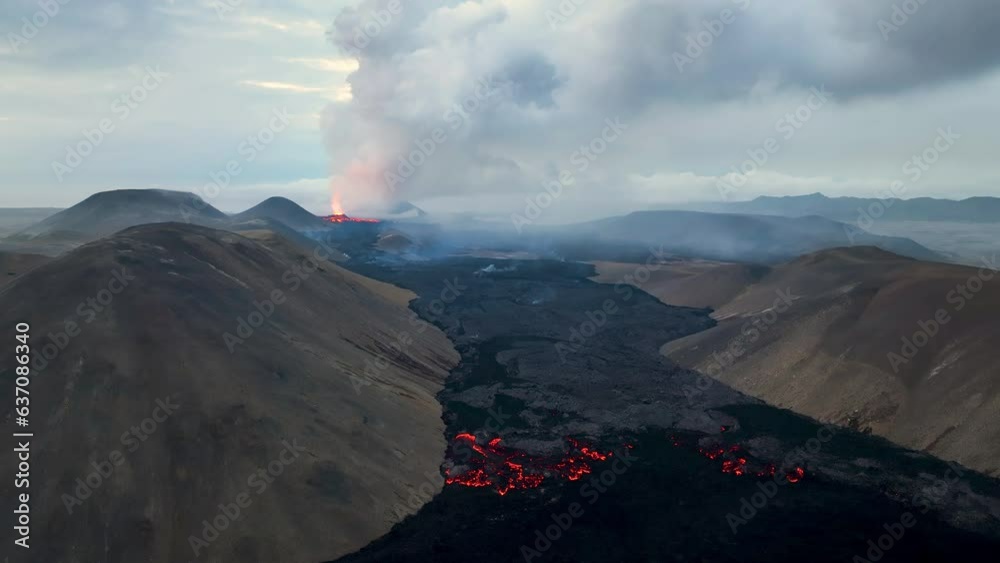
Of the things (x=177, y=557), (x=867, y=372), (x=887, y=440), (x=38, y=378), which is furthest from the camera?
(x=867, y=372)

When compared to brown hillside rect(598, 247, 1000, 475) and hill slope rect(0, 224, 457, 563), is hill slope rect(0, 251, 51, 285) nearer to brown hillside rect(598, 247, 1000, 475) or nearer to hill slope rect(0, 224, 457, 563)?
hill slope rect(0, 224, 457, 563)

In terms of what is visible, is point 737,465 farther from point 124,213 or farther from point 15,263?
point 124,213

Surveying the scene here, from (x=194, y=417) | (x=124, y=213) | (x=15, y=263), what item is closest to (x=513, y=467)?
(x=194, y=417)

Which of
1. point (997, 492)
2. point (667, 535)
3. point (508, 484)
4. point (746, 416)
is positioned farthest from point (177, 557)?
point (997, 492)

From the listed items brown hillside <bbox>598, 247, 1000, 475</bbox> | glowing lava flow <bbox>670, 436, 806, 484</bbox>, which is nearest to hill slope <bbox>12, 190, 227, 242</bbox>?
brown hillside <bbox>598, 247, 1000, 475</bbox>

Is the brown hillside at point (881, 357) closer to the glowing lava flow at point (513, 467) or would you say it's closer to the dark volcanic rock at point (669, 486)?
the dark volcanic rock at point (669, 486)

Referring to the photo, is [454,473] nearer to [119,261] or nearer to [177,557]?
[177,557]

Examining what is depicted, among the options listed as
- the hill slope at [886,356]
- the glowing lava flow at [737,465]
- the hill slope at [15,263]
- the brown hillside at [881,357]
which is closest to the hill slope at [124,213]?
the hill slope at [15,263]
